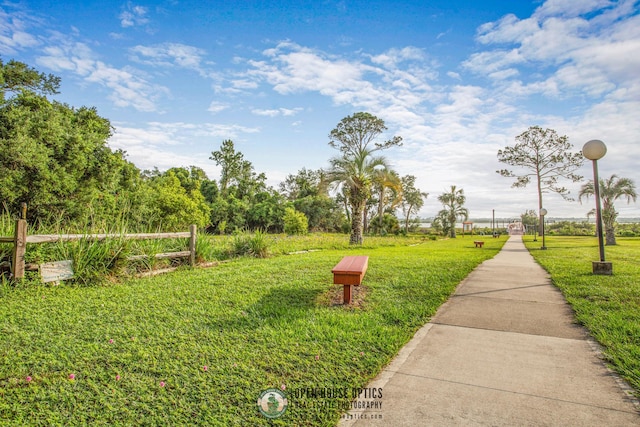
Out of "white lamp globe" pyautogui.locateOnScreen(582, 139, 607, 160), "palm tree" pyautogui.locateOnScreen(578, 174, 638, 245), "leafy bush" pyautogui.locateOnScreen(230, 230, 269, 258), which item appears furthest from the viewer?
"palm tree" pyautogui.locateOnScreen(578, 174, 638, 245)

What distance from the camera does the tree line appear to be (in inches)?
450

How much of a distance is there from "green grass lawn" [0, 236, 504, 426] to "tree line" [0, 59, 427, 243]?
3.39 metres

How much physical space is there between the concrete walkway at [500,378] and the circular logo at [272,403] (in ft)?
1.43

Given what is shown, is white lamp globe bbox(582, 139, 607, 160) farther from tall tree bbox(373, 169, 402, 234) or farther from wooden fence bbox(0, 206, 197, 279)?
tall tree bbox(373, 169, 402, 234)

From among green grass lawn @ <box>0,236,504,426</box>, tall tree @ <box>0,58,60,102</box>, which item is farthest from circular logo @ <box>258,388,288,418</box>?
tall tree @ <box>0,58,60,102</box>

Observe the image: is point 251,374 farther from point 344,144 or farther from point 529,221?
point 529,221

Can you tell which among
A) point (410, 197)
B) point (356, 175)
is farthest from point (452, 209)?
point (356, 175)

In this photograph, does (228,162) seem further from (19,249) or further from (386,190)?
(19,249)

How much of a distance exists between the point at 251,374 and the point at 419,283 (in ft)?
14.2

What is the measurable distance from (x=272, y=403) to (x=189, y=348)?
4.20 ft

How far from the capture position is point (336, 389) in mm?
2418

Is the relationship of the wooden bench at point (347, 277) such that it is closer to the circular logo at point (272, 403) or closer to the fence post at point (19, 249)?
the circular logo at point (272, 403)

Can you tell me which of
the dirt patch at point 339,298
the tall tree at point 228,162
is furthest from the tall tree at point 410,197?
the dirt patch at point 339,298

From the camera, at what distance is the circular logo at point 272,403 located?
6.97 feet
